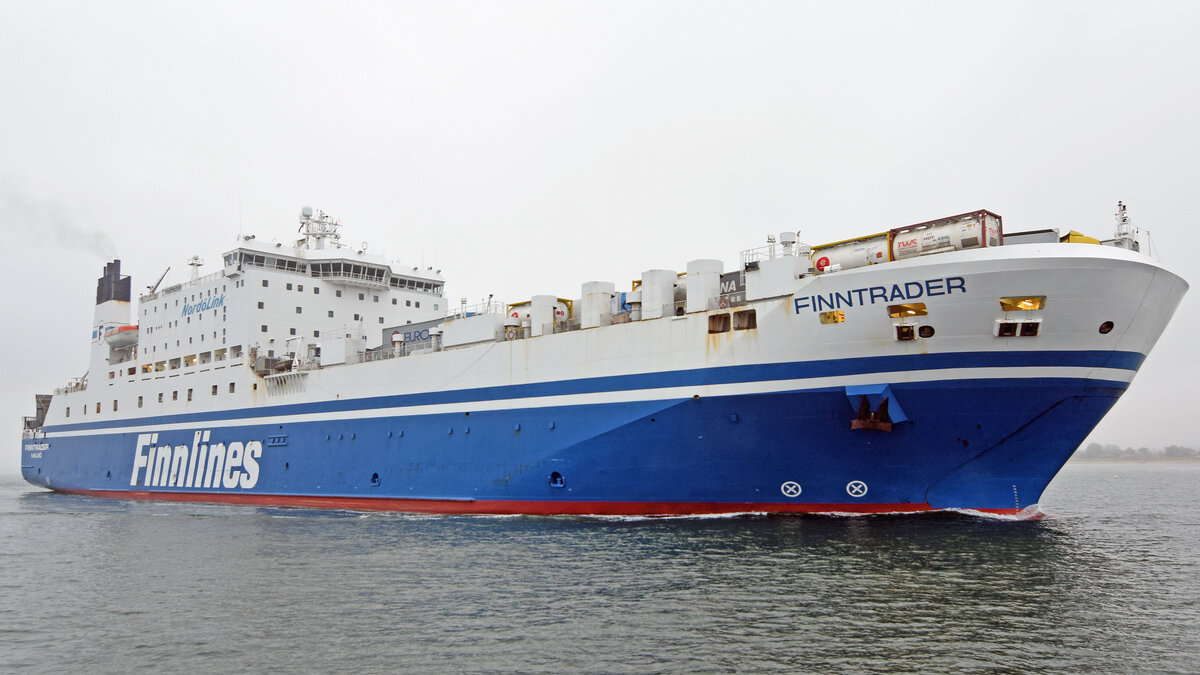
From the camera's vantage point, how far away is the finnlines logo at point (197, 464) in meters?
28.0

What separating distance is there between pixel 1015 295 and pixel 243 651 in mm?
13830

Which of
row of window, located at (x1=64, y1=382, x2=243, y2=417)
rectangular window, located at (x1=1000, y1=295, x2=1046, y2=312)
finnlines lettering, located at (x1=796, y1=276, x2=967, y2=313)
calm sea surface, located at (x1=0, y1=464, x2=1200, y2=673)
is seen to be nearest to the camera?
calm sea surface, located at (x1=0, y1=464, x2=1200, y2=673)

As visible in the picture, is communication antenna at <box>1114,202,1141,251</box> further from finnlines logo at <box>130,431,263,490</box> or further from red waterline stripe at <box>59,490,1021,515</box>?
finnlines logo at <box>130,431,263,490</box>

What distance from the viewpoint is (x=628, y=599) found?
1080 centimetres

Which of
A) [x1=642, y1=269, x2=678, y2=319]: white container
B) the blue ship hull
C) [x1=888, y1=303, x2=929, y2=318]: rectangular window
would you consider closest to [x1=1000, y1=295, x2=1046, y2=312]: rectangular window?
the blue ship hull

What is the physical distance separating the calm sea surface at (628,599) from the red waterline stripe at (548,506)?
1.10 feet

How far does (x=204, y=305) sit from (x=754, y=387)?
80.3ft

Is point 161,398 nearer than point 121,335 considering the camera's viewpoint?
Yes

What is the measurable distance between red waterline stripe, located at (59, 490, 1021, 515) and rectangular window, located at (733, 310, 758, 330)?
384 centimetres

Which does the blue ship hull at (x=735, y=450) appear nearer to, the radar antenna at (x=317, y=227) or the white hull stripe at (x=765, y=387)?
the white hull stripe at (x=765, y=387)

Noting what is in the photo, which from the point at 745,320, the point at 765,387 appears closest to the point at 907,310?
the point at 765,387

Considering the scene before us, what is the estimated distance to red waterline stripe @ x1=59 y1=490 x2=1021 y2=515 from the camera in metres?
16.5

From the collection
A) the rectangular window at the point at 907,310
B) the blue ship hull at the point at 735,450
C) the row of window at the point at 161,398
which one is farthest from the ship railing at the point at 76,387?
the rectangular window at the point at 907,310

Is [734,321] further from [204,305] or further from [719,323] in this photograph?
[204,305]
